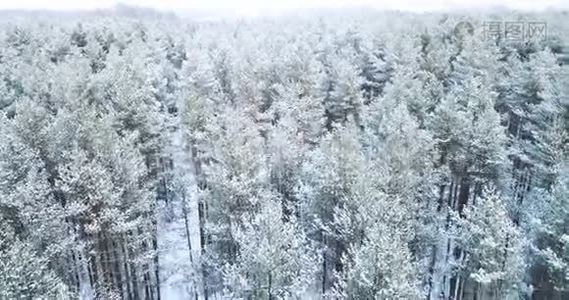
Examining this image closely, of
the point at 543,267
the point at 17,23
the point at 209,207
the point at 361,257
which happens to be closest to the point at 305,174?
the point at 209,207

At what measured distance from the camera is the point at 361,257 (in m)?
26.2

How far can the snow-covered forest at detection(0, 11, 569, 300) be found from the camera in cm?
2848

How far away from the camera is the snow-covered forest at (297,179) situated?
93.5ft

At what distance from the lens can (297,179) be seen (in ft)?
124

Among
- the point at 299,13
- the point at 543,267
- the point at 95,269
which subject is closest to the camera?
the point at 543,267

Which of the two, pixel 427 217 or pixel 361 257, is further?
pixel 427 217

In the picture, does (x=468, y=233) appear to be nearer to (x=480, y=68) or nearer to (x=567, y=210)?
(x=567, y=210)

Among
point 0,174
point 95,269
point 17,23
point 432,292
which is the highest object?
point 17,23

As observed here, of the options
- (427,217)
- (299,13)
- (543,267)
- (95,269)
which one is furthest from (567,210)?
(299,13)

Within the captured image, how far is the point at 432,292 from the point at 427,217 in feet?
20.7

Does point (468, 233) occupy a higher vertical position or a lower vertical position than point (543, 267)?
higher

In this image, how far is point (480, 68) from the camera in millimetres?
49750

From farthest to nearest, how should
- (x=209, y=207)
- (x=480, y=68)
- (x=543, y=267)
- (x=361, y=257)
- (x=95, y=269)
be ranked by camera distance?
(x=480, y=68) → (x=95, y=269) → (x=209, y=207) → (x=543, y=267) → (x=361, y=257)

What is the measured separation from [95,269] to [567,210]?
29863mm
